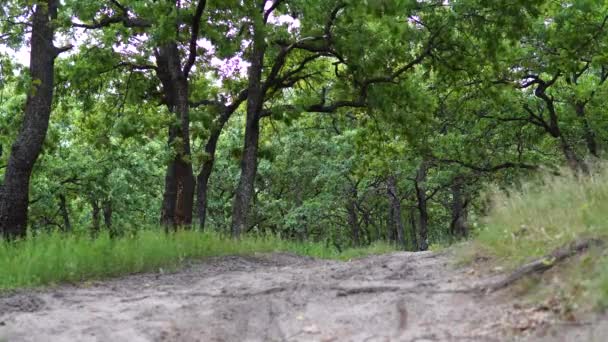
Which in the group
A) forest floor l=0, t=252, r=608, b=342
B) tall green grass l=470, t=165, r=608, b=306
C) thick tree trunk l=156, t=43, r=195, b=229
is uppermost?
thick tree trunk l=156, t=43, r=195, b=229

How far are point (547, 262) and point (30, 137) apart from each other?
9076mm

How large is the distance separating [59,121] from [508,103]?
15402 millimetres

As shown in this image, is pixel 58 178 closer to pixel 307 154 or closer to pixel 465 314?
pixel 307 154

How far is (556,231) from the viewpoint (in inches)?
228

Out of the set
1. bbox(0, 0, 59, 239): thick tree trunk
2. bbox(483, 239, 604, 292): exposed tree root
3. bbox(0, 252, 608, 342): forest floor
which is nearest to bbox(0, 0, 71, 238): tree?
bbox(0, 0, 59, 239): thick tree trunk

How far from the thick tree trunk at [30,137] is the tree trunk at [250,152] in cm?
456

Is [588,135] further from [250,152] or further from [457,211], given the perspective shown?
[250,152]

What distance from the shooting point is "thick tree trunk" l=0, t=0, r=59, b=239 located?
10.4m

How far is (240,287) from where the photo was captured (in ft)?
20.8

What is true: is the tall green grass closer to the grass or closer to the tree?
the grass

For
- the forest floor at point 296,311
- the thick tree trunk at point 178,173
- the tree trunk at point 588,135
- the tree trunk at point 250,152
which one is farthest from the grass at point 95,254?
the tree trunk at point 588,135

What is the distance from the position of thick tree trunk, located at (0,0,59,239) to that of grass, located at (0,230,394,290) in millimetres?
2176

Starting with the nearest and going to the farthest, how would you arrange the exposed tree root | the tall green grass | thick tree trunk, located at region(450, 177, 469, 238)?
the tall green grass < the exposed tree root < thick tree trunk, located at region(450, 177, 469, 238)

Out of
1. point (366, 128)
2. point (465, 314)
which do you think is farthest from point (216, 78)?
point (465, 314)
